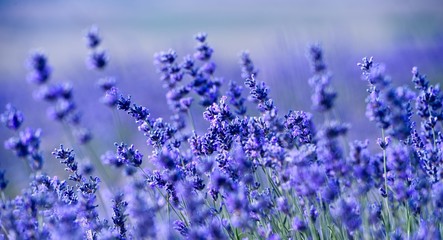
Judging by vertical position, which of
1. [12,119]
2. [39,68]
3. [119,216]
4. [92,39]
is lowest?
[119,216]

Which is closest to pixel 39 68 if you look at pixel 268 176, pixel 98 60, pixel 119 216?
pixel 98 60

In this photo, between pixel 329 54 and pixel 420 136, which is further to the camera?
pixel 329 54

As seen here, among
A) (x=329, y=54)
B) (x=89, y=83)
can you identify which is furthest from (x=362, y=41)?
(x=89, y=83)

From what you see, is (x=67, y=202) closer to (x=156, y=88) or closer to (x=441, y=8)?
(x=156, y=88)

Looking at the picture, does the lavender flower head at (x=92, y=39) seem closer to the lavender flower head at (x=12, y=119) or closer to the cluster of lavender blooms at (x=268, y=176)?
the cluster of lavender blooms at (x=268, y=176)

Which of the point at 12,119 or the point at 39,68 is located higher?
the point at 39,68

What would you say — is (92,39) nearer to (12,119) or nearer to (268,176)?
(12,119)

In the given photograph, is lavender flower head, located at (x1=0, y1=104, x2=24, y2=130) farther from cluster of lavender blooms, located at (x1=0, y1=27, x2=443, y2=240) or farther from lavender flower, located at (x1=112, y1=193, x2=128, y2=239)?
lavender flower, located at (x1=112, y1=193, x2=128, y2=239)

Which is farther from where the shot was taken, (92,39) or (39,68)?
(92,39)
